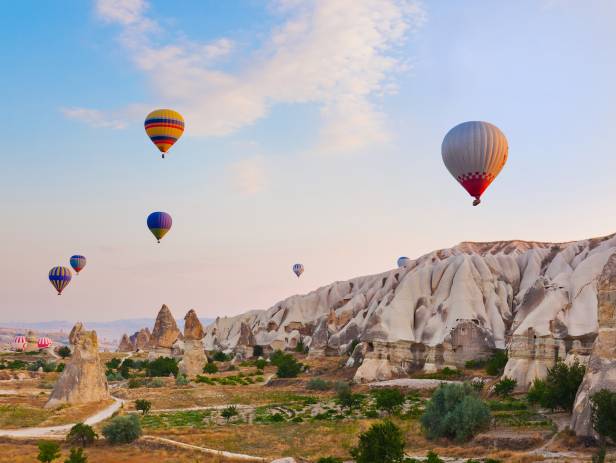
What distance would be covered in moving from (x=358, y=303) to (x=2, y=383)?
1815 inches

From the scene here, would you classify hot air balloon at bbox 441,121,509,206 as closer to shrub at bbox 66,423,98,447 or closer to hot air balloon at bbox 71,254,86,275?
shrub at bbox 66,423,98,447

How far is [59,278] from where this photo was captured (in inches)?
3162

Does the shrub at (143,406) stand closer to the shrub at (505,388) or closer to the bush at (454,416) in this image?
the bush at (454,416)

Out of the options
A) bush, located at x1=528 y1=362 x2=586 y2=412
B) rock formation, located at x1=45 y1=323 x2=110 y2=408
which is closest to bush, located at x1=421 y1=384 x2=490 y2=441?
bush, located at x1=528 y1=362 x2=586 y2=412

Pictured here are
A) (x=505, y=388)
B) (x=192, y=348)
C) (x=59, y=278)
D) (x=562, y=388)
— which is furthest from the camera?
(x=59, y=278)

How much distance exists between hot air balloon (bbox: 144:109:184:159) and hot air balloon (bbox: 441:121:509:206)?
2475 cm

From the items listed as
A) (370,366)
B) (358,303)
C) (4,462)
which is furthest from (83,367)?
(358,303)

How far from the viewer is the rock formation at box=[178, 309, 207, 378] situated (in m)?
57.5

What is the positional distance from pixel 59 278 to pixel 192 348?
31.1 m

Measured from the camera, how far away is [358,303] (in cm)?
8200

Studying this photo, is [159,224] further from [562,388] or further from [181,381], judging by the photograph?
[562,388]

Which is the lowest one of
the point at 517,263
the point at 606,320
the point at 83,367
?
the point at 83,367

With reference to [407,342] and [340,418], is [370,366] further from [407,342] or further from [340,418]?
[340,418]

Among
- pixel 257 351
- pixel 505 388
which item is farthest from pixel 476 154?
pixel 257 351
